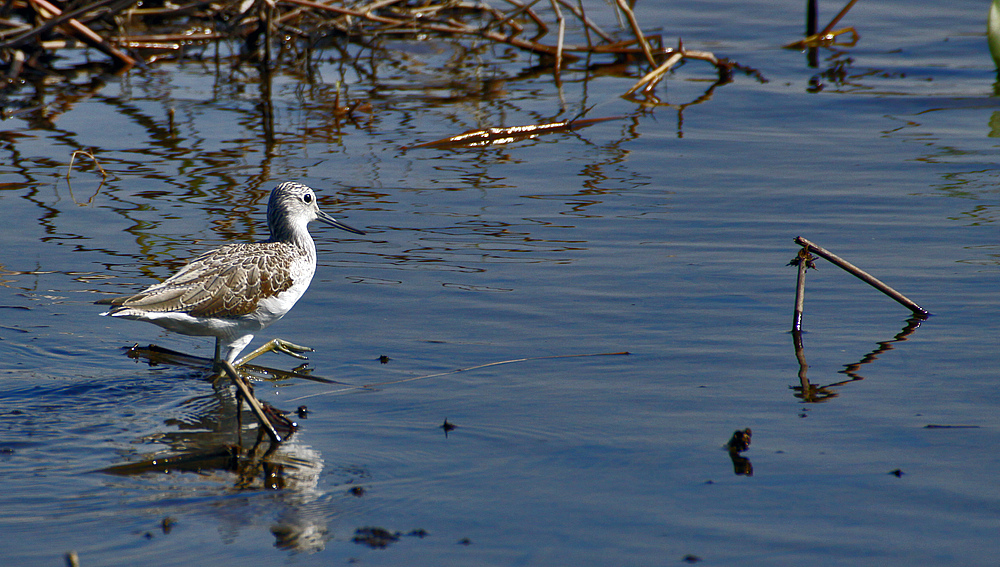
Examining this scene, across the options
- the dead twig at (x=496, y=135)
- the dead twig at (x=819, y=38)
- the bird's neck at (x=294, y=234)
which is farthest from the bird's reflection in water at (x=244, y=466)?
the dead twig at (x=819, y=38)

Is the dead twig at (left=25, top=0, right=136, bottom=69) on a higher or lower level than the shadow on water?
higher

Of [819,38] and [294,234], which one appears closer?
[294,234]

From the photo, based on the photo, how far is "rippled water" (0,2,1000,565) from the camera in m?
4.10

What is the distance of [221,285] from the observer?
554 centimetres

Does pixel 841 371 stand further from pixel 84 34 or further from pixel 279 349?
pixel 84 34

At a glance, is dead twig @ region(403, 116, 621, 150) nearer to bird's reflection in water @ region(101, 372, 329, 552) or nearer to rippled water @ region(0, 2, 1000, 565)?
rippled water @ region(0, 2, 1000, 565)

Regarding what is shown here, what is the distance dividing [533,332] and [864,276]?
1968mm

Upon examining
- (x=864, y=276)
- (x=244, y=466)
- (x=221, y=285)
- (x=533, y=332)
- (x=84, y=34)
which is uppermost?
(x=84, y=34)

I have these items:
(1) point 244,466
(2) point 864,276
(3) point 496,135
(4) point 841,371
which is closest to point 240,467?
(1) point 244,466

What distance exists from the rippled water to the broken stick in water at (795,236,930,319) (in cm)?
10

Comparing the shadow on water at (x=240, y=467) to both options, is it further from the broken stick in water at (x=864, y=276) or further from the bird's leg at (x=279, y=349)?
the broken stick in water at (x=864, y=276)

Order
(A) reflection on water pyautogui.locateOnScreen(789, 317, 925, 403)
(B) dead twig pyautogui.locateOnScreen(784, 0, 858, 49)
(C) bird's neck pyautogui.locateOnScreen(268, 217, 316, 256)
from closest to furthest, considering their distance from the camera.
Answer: (A) reflection on water pyautogui.locateOnScreen(789, 317, 925, 403) < (C) bird's neck pyautogui.locateOnScreen(268, 217, 316, 256) < (B) dead twig pyautogui.locateOnScreen(784, 0, 858, 49)

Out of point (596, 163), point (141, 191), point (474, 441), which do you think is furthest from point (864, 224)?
point (141, 191)

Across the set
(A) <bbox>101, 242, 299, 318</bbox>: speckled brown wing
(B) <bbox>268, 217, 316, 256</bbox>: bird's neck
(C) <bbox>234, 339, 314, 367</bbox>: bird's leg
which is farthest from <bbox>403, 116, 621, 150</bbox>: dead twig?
(C) <bbox>234, 339, 314, 367</bbox>: bird's leg
